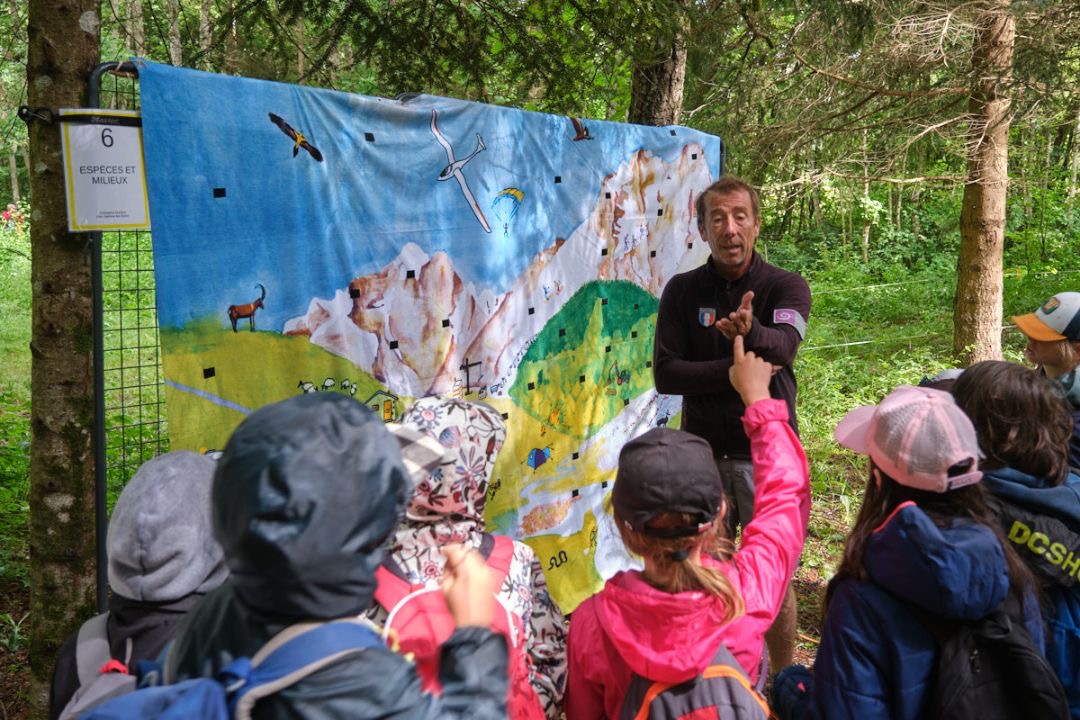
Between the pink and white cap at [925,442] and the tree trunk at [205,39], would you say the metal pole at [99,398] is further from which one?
the pink and white cap at [925,442]

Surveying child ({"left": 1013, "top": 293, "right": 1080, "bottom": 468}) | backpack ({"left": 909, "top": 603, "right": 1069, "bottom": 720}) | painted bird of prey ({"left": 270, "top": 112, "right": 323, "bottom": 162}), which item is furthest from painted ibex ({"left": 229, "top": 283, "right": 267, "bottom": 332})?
child ({"left": 1013, "top": 293, "right": 1080, "bottom": 468})

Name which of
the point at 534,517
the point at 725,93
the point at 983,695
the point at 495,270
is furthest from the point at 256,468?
the point at 725,93

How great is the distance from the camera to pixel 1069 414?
8.41 ft

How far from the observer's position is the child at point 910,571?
199 cm

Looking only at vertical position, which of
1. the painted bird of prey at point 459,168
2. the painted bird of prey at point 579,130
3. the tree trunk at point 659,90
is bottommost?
the painted bird of prey at point 459,168

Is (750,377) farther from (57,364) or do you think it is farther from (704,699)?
(57,364)

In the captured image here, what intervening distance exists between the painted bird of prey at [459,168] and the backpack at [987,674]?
2423mm

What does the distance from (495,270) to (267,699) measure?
A: 2903mm

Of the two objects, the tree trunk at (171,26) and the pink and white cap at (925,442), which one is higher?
the tree trunk at (171,26)

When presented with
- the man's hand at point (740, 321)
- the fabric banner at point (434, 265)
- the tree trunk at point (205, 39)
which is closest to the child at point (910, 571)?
the man's hand at point (740, 321)

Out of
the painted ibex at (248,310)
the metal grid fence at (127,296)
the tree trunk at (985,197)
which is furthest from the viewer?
the tree trunk at (985,197)

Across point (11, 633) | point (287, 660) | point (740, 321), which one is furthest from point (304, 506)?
point (11, 633)

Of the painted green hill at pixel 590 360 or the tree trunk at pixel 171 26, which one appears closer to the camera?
the painted green hill at pixel 590 360

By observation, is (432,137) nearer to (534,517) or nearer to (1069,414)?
(534,517)
